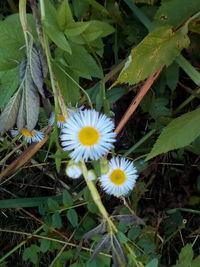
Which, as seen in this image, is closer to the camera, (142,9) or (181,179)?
(142,9)

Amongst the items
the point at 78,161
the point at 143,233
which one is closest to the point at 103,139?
the point at 78,161

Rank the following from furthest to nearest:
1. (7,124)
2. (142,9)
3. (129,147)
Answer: (129,147) < (142,9) < (7,124)

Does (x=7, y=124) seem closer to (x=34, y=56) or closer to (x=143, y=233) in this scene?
(x=34, y=56)

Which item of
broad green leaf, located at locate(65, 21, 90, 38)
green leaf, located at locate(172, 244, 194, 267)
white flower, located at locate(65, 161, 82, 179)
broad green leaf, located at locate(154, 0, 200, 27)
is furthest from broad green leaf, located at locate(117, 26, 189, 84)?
green leaf, located at locate(172, 244, 194, 267)

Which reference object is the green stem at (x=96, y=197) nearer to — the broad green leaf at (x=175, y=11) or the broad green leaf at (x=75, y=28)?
the broad green leaf at (x=75, y=28)

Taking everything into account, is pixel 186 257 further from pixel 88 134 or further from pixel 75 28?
pixel 75 28

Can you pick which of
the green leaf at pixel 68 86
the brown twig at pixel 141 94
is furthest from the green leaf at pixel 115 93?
the green leaf at pixel 68 86

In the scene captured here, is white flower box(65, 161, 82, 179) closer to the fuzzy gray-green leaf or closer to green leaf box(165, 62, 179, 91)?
the fuzzy gray-green leaf
